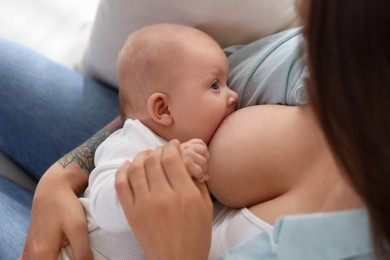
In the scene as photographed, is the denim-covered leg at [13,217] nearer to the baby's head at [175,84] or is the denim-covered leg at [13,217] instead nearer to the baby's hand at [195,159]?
the baby's head at [175,84]

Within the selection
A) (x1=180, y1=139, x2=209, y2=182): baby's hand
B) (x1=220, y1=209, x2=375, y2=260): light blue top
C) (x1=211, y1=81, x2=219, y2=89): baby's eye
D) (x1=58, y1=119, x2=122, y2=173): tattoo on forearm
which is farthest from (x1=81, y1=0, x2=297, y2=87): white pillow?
(x1=220, y1=209, x2=375, y2=260): light blue top

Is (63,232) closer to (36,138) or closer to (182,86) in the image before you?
(182,86)

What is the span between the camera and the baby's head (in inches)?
36.6

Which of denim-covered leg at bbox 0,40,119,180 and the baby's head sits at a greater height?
the baby's head

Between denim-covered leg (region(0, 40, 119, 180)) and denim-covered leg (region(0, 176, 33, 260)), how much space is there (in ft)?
0.35

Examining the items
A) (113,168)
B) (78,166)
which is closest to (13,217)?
(78,166)

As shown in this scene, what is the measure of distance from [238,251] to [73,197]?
1.20 ft

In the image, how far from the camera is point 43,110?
1.36m

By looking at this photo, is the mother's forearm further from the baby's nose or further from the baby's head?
the baby's nose

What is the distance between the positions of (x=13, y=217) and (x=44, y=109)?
11.9 inches

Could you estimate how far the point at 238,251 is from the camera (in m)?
0.80

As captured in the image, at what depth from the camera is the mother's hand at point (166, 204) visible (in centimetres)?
77

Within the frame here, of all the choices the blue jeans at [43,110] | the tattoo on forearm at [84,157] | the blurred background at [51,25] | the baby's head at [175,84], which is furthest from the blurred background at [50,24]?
the baby's head at [175,84]

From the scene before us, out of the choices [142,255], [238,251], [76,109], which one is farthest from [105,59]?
[238,251]
